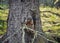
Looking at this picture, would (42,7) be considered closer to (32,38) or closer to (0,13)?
(0,13)

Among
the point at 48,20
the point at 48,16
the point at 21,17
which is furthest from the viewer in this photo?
the point at 48,16

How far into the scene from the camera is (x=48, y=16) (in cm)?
770

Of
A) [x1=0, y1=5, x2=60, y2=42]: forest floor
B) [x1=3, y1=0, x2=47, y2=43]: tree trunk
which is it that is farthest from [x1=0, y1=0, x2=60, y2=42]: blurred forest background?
[x1=3, y1=0, x2=47, y2=43]: tree trunk

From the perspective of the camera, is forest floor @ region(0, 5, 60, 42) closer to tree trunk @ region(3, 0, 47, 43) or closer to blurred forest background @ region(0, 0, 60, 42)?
blurred forest background @ region(0, 0, 60, 42)

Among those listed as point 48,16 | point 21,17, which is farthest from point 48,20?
point 21,17

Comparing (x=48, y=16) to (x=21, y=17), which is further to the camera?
(x=48, y=16)

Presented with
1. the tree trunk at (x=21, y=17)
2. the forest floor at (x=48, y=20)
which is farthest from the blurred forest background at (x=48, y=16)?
the tree trunk at (x=21, y=17)

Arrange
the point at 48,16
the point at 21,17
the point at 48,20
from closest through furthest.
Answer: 1. the point at 21,17
2. the point at 48,20
3. the point at 48,16

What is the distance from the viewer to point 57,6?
864 centimetres

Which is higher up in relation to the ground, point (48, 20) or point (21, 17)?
point (21, 17)

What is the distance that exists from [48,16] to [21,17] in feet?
12.0

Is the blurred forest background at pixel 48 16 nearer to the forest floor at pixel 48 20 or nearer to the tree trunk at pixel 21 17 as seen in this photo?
the forest floor at pixel 48 20

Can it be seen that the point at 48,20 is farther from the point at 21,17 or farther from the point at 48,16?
the point at 21,17

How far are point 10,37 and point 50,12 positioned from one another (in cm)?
412
